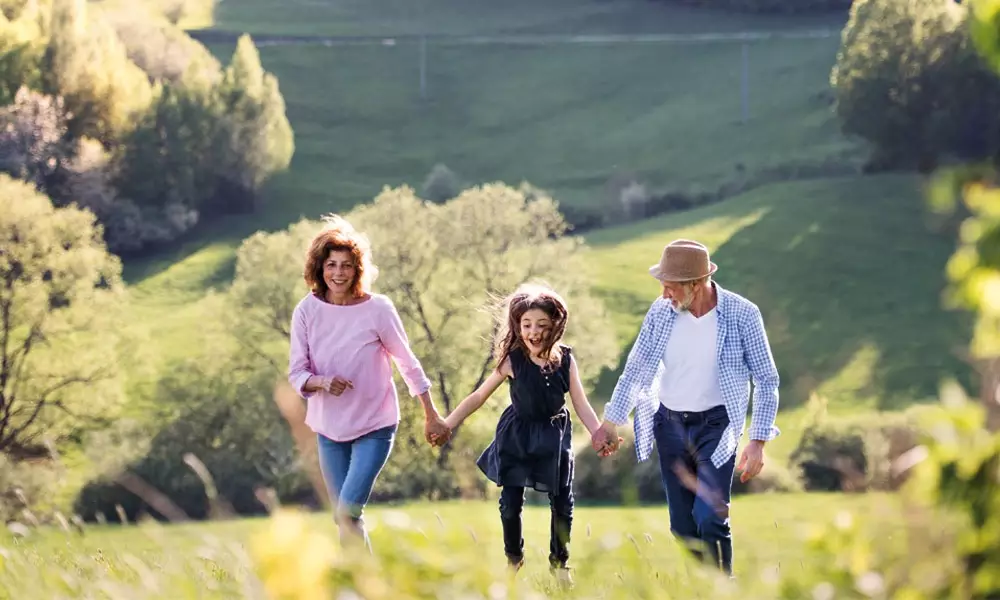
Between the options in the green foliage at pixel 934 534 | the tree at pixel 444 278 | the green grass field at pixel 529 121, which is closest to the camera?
the green foliage at pixel 934 534

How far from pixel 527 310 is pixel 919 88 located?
60.1 metres

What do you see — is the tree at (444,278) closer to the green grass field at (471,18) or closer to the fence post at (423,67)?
the fence post at (423,67)

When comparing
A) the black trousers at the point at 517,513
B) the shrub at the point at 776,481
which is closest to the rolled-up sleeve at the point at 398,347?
the black trousers at the point at 517,513

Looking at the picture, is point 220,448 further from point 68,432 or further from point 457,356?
point 457,356

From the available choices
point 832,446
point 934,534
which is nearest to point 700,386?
point 934,534

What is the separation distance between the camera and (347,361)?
8.34 m

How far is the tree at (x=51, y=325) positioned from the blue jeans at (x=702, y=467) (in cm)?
4324

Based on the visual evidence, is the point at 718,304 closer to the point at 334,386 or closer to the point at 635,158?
the point at 334,386

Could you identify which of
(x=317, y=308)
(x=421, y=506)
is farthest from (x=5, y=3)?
(x=317, y=308)

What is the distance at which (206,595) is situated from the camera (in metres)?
4.67

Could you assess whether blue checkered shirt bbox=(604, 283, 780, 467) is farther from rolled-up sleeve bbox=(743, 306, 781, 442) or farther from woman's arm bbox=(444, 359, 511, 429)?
woman's arm bbox=(444, 359, 511, 429)

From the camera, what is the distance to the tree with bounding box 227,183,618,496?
46562 millimetres

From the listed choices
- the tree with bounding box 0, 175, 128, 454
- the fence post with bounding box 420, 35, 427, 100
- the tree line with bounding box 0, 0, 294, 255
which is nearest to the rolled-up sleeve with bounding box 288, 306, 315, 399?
the tree with bounding box 0, 175, 128, 454

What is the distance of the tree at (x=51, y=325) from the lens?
4925cm
